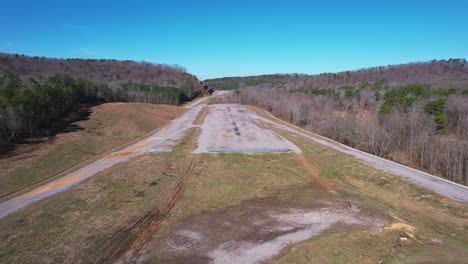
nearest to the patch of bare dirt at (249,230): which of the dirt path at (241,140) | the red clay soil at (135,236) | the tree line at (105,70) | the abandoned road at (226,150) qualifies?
the red clay soil at (135,236)

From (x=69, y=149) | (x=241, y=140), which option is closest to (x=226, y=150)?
(x=241, y=140)

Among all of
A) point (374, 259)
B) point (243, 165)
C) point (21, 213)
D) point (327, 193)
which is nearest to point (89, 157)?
→ point (21, 213)

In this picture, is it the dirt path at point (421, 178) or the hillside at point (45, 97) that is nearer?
the dirt path at point (421, 178)

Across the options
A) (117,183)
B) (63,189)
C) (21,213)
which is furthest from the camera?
(117,183)

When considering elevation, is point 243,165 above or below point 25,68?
below

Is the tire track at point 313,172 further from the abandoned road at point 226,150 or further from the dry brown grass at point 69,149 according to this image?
the dry brown grass at point 69,149

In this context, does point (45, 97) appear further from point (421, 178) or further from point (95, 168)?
point (421, 178)

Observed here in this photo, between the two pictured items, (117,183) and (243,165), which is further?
(243,165)

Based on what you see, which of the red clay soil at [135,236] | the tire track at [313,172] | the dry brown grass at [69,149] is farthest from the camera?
the dry brown grass at [69,149]

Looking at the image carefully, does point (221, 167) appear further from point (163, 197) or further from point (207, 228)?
point (207, 228)
